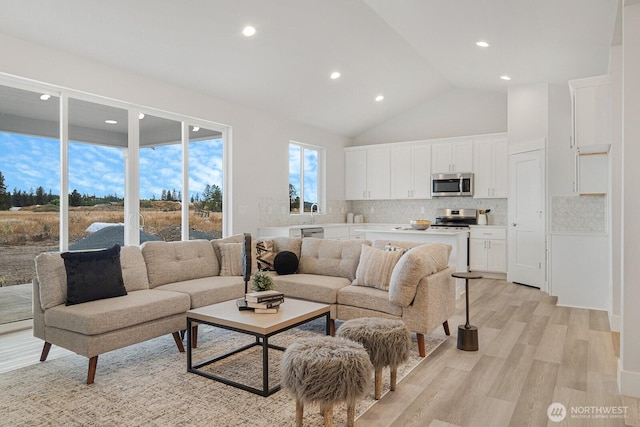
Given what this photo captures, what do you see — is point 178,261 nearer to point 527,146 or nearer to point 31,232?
point 31,232

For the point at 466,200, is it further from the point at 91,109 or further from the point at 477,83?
the point at 91,109

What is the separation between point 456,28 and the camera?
4938 millimetres

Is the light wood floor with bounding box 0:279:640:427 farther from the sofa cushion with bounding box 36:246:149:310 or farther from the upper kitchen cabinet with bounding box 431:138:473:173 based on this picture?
the upper kitchen cabinet with bounding box 431:138:473:173

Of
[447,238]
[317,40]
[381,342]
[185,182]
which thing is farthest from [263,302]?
[317,40]

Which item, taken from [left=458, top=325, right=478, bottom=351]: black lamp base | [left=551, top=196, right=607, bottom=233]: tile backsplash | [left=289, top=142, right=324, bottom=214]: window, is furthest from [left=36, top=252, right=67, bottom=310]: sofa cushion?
[left=551, top=196, right=607, bottom=233]: tile backsplash

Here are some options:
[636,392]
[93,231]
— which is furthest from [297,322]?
[93,231]

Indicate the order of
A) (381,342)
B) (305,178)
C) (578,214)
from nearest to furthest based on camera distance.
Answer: (381,342), (578,214), (305,178)

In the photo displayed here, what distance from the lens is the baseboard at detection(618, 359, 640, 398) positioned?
2605 mm

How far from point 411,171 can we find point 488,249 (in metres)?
2.10

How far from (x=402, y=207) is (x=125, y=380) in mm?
6578

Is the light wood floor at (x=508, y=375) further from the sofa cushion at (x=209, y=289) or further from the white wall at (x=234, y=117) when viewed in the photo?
the white wall at (x=234, y=117)

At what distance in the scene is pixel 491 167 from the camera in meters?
7.22

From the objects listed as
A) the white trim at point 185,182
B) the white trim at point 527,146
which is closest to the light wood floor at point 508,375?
the white trim at point 185,182

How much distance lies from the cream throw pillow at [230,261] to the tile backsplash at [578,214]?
4085 mm
